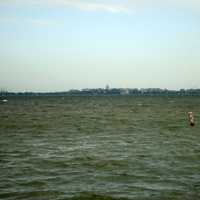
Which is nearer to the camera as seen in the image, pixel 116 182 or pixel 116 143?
pixel 116 182

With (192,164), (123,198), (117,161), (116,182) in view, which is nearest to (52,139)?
(117,161)

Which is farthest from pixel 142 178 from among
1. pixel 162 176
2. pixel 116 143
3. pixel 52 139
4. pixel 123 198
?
pixel 52 139

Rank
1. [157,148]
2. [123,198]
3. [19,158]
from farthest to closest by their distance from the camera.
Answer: [157,148], [19,158], [123,198]

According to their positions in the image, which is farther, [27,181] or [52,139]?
[52,139]

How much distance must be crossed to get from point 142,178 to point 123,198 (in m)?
3.36

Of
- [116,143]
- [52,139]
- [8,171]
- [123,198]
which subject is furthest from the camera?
[52,139]

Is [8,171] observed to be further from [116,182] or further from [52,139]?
[52,139]

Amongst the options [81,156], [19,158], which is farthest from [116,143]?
[19,158]

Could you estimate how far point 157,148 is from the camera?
2914 centimetres

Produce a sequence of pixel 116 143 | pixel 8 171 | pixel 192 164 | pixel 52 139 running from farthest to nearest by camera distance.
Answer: pixel 52 139 → pixel 116 143 → pixel 192 164 → pixel 8 171

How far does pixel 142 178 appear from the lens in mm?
19203

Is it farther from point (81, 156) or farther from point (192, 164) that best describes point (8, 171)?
point (192, 164)

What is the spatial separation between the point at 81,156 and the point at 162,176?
720cm

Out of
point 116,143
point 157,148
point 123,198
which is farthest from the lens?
point 116,143
